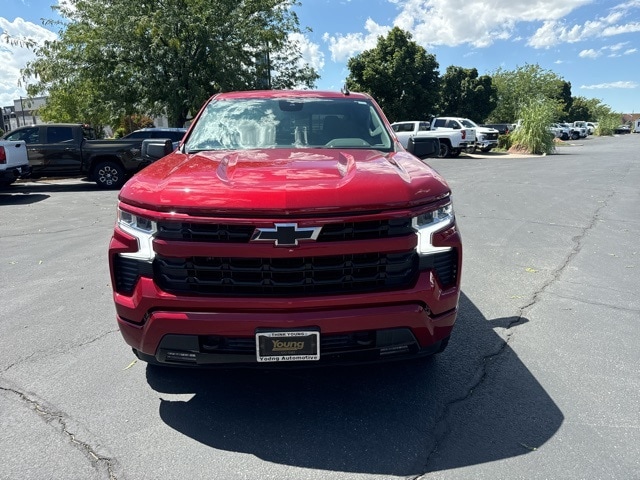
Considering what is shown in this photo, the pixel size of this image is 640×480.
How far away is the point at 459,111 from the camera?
4253 cm

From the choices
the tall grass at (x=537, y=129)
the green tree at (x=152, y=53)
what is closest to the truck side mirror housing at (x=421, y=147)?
the green tree at (x=152, y=53)

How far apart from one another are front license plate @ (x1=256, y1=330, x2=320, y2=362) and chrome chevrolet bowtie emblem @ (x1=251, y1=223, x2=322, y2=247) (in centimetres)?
46

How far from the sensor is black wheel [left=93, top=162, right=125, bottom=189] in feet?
47.9

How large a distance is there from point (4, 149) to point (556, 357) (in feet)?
44.5

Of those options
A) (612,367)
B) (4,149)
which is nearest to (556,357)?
(612,367)

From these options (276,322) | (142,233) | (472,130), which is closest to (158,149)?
(142,233)

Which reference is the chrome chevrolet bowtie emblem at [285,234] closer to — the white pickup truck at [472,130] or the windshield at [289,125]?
the windshield at [289,125]

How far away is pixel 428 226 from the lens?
8.89 ft

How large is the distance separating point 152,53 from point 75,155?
27.0 feet

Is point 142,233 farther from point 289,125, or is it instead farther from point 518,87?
point 518,87

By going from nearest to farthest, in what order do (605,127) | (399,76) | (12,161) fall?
1. (12,161)
2. (399,76)
3. (605,127)

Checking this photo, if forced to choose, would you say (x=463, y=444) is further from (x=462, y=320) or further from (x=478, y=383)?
(x=462, y=320)

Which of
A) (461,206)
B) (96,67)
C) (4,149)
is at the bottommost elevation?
(461,206)

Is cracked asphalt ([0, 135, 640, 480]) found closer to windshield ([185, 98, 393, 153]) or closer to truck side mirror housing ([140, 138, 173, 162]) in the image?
truck side mirror housing ([140, 138, 173, 162])
